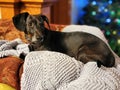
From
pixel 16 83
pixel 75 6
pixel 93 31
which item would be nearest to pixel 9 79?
pixel 16 83

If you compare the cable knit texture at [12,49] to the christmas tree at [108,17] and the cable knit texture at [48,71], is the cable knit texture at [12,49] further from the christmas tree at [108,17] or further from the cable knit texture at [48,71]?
the christmas tree at [108,17]

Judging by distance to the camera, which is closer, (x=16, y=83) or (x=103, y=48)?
(x=16, y=83)

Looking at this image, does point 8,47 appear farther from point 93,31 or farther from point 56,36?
point 93,31

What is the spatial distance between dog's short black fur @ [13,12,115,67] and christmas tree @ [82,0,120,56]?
1.87m

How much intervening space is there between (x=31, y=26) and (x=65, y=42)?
0.86ft

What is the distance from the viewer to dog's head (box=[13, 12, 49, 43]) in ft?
5.14

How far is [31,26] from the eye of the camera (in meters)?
1.58

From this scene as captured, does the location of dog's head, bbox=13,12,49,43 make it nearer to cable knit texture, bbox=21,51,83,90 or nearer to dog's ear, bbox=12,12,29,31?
dog's ear, bbox=12,12,29,31

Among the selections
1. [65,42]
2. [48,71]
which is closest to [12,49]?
[65,42]

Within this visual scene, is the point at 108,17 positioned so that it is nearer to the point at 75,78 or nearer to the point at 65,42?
the point at 65,42

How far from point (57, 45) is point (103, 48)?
32 cm

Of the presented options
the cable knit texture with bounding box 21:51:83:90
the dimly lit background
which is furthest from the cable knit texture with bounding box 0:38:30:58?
the dimly lit background

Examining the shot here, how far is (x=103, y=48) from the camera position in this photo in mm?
1572

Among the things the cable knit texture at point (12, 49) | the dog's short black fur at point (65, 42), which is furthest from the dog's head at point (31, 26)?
the cable knit texture at point (12, 49)
